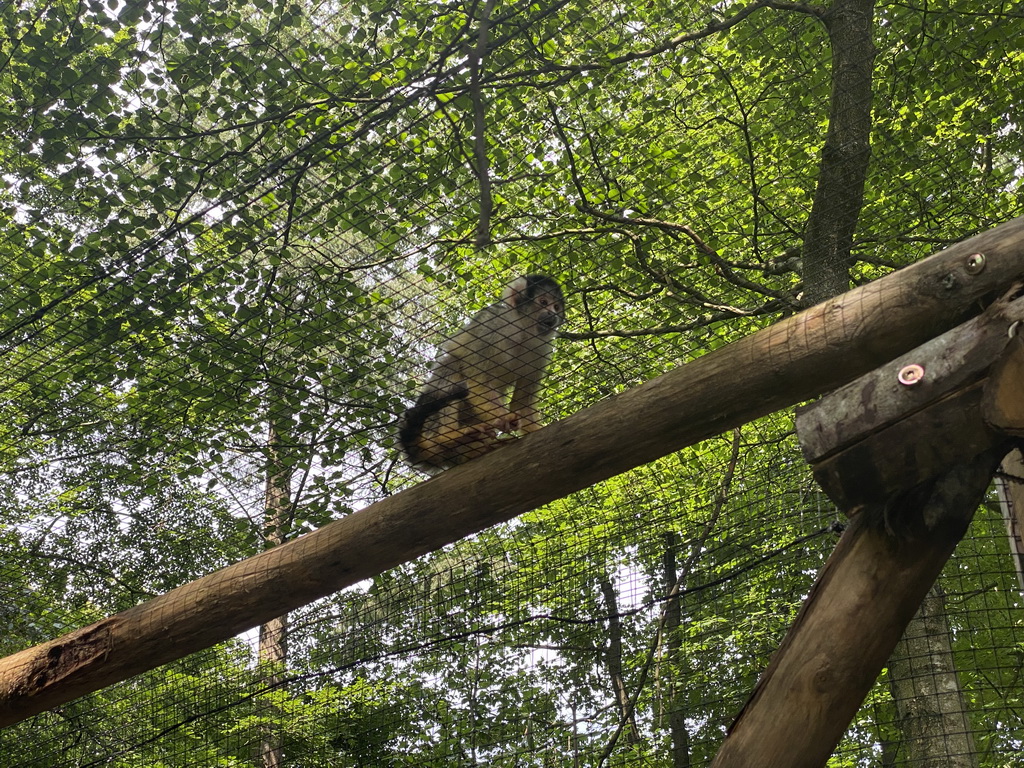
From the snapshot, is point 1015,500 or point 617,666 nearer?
point 1015,500

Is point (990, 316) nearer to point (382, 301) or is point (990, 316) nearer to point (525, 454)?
point (525, 454)

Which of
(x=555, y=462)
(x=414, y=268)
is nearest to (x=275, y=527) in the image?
(x=414, y=268)

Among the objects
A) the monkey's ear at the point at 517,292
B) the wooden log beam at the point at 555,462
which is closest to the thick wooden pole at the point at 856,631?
the wooden log beam at the point at 555,462

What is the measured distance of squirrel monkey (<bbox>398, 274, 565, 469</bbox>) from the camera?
3600mm

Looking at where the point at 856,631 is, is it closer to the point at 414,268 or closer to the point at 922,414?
the point at 922,414

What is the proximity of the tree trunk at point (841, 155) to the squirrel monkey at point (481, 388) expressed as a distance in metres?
1.42

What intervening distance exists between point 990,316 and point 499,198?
3.48m

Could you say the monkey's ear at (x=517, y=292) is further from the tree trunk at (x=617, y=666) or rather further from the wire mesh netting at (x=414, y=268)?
the tree trunk at (x=617, y=666)

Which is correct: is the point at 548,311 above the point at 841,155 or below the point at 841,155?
below

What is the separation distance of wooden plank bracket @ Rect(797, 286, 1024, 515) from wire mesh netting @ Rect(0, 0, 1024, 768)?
5.05ft

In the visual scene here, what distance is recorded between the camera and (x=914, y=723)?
4363mm

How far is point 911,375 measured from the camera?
1.86 metres

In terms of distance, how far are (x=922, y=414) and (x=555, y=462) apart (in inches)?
40.4

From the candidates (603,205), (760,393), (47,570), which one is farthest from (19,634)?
(760,393)
